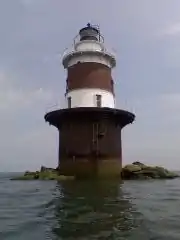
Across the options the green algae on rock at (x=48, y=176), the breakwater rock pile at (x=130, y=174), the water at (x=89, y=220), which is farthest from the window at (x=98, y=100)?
the water at (x=89, y=220)

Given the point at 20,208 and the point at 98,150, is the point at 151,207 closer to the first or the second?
the point at 20,208

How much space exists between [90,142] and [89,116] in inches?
81.3

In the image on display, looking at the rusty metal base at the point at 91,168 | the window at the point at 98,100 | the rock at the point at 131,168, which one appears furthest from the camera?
the rock at the point at 131,168

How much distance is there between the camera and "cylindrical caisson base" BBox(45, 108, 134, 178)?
89.0 ft

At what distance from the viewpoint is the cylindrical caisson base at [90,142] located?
2712 cm

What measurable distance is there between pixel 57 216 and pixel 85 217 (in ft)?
2.73

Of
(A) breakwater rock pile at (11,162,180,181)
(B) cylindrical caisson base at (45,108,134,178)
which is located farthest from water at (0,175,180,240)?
(A) breakwater rock pile at (11,162,180,181)

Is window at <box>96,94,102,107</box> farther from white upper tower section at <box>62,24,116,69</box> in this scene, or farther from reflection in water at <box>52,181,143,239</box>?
reflection in water at <box>52,181,143,239</box>

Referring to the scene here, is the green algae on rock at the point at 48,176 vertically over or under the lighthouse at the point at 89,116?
under

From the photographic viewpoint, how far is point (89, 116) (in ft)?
90.3

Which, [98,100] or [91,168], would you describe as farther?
[98,100]

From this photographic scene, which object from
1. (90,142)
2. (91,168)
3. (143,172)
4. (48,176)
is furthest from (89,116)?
(143,172)

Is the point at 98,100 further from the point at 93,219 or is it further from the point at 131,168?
the point at 93,219

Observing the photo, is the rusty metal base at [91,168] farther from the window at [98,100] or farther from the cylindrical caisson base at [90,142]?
the window at [98,100]
